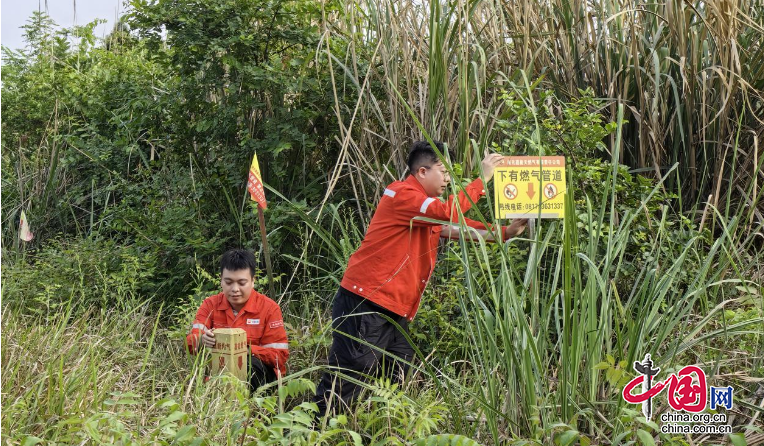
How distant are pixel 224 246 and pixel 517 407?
303cm

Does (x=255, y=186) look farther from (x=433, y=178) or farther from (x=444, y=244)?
(x=444, y=244)

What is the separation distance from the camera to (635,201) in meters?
3.71

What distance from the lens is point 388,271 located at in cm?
375

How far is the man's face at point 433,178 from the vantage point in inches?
148

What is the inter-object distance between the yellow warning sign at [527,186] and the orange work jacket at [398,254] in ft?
1.91

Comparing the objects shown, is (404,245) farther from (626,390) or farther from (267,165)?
(267,165)

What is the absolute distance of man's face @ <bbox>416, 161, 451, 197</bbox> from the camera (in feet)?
12.4

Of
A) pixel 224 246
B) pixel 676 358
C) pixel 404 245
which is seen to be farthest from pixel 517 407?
pixel 224 246

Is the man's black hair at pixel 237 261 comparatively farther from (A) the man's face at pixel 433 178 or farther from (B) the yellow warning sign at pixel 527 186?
(B) the yellow warning sign at pixel 527 186

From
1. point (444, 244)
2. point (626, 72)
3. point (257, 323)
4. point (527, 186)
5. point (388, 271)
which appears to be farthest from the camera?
point (444, 244)

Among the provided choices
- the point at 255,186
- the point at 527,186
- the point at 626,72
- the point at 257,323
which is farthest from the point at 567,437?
the point at 626,72

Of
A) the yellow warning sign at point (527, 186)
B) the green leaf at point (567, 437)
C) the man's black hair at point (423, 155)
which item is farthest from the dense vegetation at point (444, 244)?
the man's black hair at point (423, 155)

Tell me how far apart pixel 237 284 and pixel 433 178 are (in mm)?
1019

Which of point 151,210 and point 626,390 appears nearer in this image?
point 626,390
